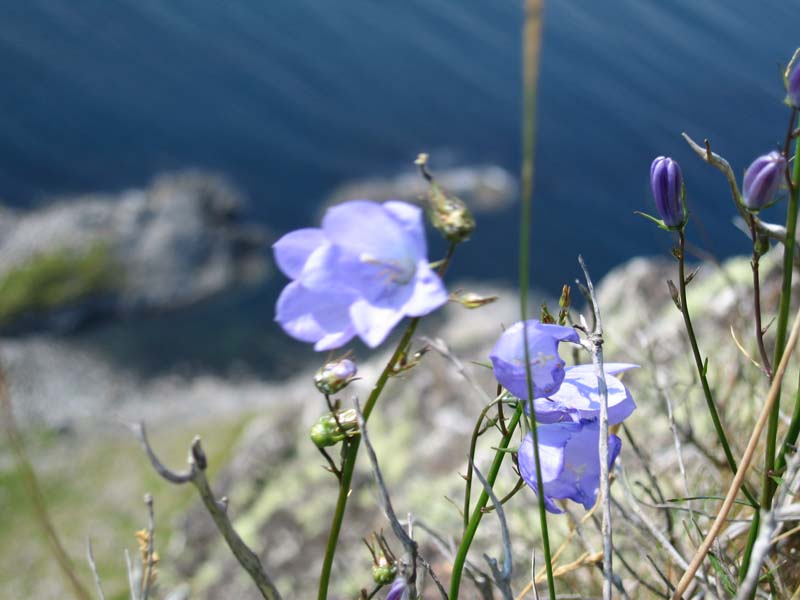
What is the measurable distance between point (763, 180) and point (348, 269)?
0.52 m

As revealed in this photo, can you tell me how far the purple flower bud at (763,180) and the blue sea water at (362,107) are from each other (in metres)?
8.72

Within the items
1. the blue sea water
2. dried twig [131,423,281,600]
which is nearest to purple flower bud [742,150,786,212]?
dried twig [131,423,281,600]

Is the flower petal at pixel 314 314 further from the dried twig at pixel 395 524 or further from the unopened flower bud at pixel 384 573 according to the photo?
the unopened flower bud at pixel 384 573

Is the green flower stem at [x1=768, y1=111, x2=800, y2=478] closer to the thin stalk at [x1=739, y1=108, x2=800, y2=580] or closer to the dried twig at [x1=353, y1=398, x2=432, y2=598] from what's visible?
the thin stalk at [x1=739, y1=108, x2=800, y2=580]

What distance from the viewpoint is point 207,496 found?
0.79 metres

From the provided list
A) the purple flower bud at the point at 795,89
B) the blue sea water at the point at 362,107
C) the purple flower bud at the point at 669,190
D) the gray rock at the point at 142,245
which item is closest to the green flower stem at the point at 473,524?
the purple flower bud at the point at 669,190

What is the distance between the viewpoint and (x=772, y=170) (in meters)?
0.97

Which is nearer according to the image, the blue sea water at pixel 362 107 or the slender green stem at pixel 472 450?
the slender green stem at pixel 472 450

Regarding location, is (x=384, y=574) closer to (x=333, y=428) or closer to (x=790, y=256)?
(x=333, y=428)

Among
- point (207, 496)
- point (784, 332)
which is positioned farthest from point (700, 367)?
point (207, 496)

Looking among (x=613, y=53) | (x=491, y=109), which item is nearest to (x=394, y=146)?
(x=491, y=109)

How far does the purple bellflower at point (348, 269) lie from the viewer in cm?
89

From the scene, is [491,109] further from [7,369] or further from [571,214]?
[7,369]

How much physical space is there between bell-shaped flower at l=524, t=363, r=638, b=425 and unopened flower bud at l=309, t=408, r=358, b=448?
0.76 feet
